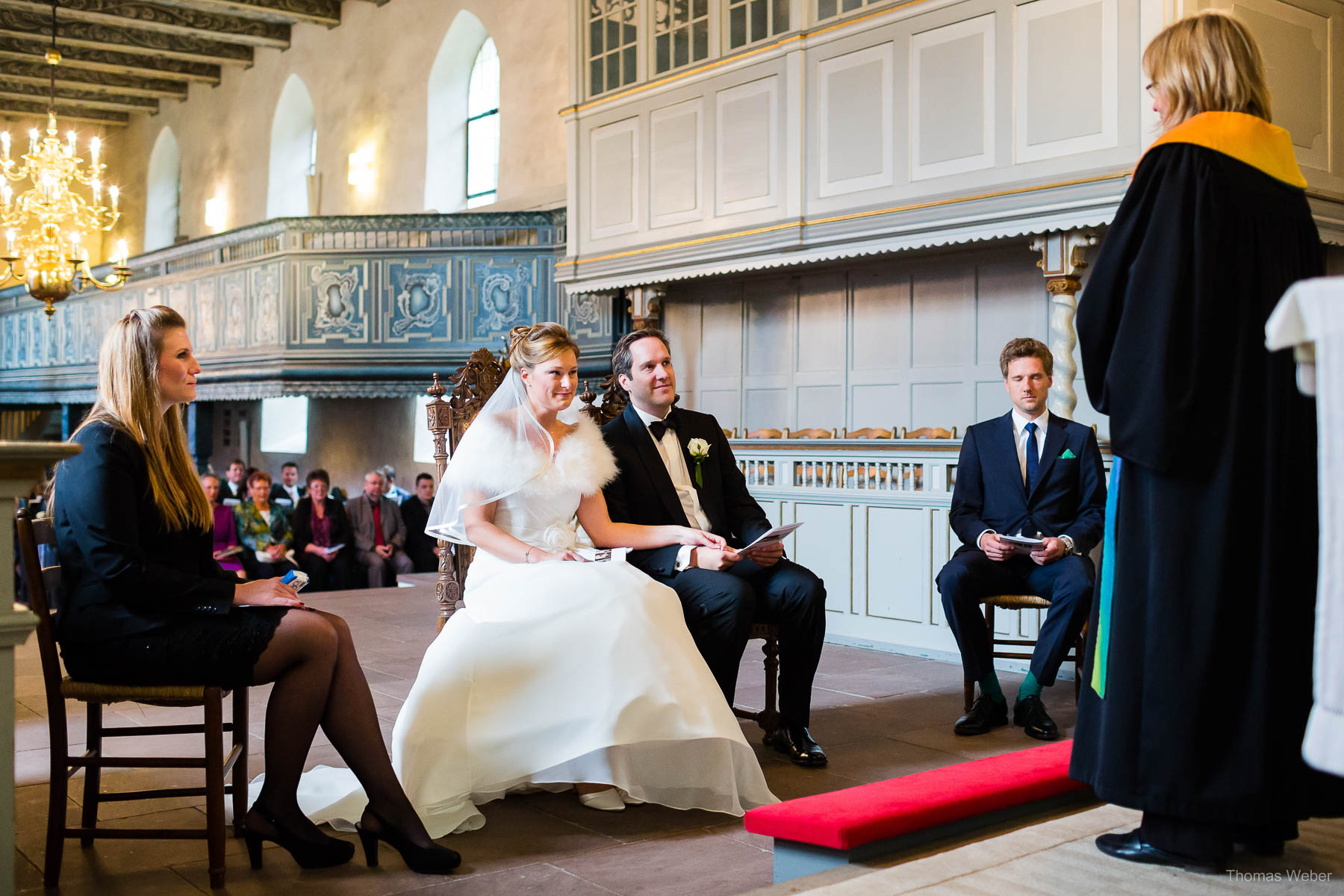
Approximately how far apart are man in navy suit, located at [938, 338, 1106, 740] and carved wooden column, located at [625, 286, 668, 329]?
14.0 ft

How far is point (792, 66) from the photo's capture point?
23.6 feet

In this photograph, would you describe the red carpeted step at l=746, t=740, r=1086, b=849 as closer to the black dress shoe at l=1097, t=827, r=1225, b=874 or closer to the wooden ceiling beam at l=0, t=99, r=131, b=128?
the black dress shoe at l=1097, t=827, r=1225, b=874

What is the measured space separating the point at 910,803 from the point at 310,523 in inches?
272

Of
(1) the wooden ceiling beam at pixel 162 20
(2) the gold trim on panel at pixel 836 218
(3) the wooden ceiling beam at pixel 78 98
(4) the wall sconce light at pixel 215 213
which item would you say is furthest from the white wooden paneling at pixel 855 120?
(3) the wooden ceiling beam at pixel 78 98

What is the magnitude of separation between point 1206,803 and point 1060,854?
12.4 inches

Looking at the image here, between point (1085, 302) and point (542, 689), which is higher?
point (1085, 302)

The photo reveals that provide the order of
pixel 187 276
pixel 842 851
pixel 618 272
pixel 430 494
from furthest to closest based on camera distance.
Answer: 1. pixel 187 276
2. pixel 430 494
3. pixel 618 272
4. pixel 842 851

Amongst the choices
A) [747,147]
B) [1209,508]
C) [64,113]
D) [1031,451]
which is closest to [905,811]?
[1209,508]

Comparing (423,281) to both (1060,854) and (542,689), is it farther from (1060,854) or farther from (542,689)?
(1060,854)

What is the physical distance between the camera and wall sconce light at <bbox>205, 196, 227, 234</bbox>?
1750 cm

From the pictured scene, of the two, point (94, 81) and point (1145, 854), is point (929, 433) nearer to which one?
point (1145, 854)

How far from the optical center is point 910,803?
2.65 metres

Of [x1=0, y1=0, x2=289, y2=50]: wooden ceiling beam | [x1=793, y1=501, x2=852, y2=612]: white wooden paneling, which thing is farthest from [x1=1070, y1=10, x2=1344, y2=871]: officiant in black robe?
[x1=0, y1=0, x2=289, y2=50]: wooden ceiling beam

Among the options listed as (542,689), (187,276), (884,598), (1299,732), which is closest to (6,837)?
(542,689)
